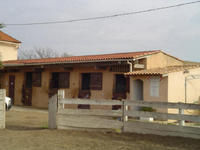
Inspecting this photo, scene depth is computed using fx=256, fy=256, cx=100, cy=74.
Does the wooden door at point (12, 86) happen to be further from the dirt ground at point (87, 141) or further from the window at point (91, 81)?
the dirt ground at point (87, 141)

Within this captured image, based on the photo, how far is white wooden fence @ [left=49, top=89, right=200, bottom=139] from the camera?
22.6 feet

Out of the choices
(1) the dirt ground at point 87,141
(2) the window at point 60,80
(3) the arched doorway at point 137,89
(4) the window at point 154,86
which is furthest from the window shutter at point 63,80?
(1) the dirt ground at point 87,141

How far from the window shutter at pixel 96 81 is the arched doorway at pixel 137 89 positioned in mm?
2136

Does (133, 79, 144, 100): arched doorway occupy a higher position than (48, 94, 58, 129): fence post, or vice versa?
(133, 79, 144, 100): arched doorway

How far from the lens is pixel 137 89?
44.8 ft

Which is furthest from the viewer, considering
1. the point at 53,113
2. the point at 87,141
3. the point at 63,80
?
the point at 63,80

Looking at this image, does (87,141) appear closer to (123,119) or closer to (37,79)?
(123,119)

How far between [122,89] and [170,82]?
9.02ft

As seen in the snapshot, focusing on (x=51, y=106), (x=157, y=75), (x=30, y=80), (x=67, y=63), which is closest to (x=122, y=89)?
(x=157, y=75)

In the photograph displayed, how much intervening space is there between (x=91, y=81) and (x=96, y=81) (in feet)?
1.16

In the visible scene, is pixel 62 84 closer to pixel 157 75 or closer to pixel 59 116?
pixel 157 75

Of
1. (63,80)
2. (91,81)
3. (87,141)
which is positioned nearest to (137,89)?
(91,81)

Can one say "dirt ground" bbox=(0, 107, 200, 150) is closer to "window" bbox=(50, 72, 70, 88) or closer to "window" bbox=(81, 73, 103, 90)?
"window" bbox=(81, 73, 103, 90)

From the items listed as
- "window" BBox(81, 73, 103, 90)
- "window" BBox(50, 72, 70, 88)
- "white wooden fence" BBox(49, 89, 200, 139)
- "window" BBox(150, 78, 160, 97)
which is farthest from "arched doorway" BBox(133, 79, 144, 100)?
"white wooden fence" BBox(49, 89, 200, 139)
